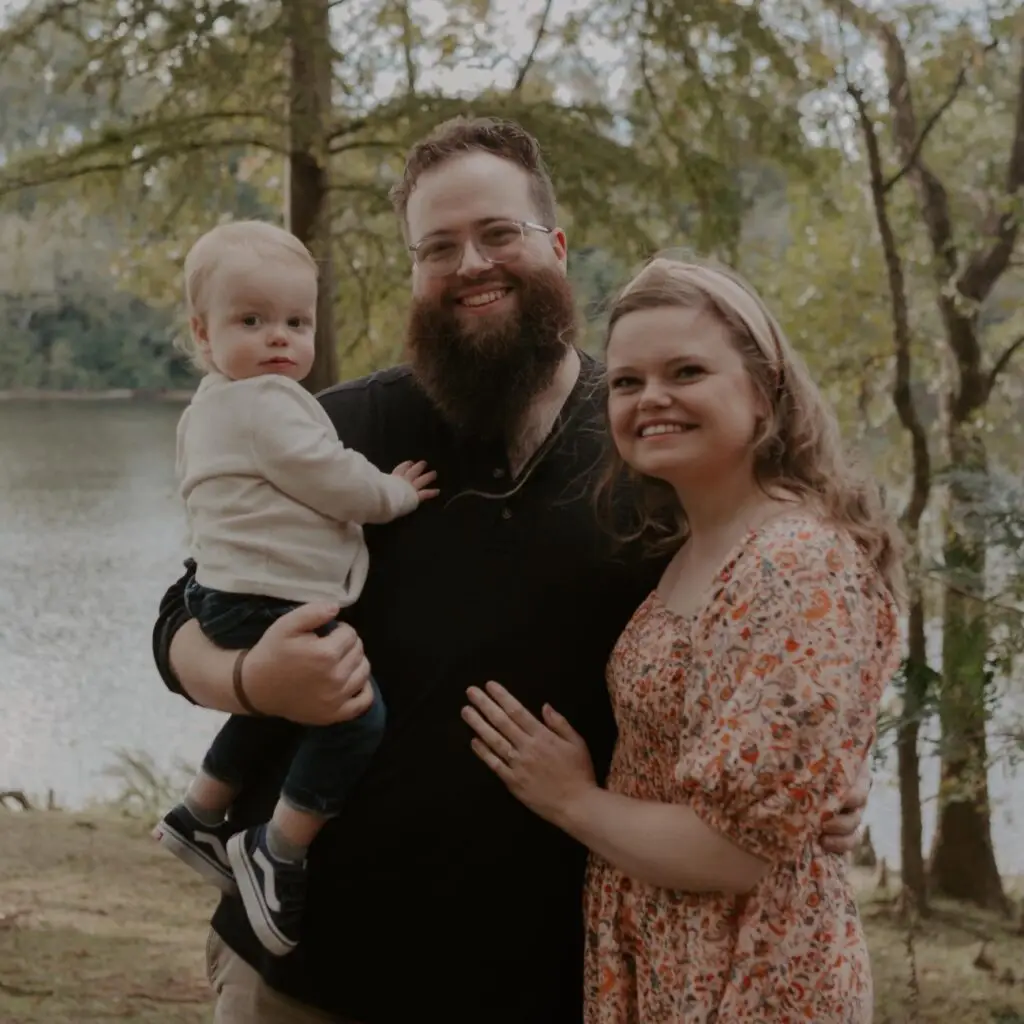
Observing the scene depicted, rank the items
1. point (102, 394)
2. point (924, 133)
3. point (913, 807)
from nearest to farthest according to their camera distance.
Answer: point (924, 133), point (913, 807), point (102, 394)

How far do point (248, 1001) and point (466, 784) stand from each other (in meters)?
0.47

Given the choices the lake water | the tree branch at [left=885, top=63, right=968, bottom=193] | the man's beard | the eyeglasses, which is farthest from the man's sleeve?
the lake water

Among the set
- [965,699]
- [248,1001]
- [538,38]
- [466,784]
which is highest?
[538,38]

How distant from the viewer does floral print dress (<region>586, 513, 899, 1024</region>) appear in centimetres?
126

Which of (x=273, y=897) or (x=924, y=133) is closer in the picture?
(x=273, y=897)

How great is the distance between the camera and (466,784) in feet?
5.38

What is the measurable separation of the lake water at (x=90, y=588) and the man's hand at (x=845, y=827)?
220 inches

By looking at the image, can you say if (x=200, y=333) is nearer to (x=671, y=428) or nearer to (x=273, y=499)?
(x=273, y=499)

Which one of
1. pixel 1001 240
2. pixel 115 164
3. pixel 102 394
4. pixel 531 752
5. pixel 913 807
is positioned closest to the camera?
pixel 531 752

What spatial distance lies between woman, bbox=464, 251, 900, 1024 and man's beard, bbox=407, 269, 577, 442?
0.91 feet

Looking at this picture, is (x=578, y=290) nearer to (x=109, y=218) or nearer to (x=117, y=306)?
(x=109, y=218)

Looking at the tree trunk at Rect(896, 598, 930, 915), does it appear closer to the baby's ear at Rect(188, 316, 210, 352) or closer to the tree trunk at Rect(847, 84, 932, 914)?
the tree trunk at Rect(847, 84, 932, 914)

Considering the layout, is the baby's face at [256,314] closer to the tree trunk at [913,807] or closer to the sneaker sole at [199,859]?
the sneaker sole at [199,859]

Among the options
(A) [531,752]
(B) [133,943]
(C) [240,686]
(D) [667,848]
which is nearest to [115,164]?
(B) [133,943]
